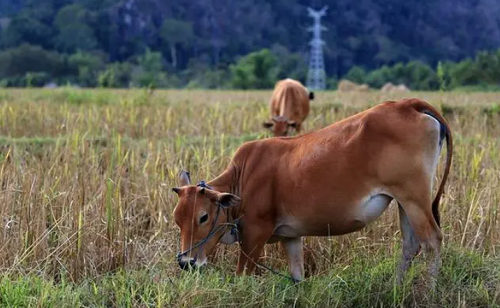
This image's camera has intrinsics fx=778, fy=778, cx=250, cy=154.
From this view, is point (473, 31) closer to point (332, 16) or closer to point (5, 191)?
point (332, 16)

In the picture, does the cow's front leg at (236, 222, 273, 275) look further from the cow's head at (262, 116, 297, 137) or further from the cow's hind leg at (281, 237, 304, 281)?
the cow's head at (262, 116, 297, 137)

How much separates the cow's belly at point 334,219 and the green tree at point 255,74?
115 ft

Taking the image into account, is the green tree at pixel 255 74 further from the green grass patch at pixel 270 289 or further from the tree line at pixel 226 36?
the green grass patch at pixel 270 289

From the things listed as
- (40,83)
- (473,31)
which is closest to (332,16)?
(473,31)

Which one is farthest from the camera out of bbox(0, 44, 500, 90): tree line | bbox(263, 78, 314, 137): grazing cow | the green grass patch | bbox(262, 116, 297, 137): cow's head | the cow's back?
bbox(0, 44, 500, 90): tree line

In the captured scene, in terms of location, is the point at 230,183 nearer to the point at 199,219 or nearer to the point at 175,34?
the point at 199,219

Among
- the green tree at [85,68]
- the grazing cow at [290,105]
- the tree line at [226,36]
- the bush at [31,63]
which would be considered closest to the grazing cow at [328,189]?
the grazing cow at [290,105]

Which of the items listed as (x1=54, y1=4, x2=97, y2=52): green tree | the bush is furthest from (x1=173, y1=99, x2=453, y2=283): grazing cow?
(x1=54, y1=4, x2=97, y2=52): green tree

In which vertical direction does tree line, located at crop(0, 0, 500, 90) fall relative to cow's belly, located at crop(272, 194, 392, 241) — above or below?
above

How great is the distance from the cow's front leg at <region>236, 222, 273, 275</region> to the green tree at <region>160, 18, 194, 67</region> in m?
62.4

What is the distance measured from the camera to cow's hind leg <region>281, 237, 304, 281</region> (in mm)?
5020

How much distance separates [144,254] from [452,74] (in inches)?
1338

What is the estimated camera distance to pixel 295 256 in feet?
16.6

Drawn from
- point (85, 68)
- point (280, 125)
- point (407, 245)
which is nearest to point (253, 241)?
point (407, 245)
